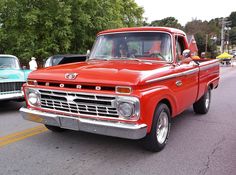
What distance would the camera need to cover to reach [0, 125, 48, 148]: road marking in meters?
5.00

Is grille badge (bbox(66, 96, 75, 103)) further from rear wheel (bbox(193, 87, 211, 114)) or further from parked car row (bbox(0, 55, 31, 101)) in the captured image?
rear wheel (bbox(193, 87, 211, 114))

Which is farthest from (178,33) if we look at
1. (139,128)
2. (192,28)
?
(192,28)

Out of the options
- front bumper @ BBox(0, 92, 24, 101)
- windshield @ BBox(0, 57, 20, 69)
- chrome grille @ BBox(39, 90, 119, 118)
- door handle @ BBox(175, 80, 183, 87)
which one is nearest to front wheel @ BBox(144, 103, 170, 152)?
door handle @ BBox(175, 80, 183, 87)

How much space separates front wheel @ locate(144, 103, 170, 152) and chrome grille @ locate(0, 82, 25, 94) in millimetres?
4495

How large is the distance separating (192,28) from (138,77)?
272 feet

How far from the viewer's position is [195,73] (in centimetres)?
589

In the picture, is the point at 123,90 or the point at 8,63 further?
the point at 8,63

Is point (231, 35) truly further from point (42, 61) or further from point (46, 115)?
point (46, 115)

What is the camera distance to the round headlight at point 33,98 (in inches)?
181

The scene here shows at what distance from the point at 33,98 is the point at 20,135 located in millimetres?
1117

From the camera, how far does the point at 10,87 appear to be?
7.39 metres

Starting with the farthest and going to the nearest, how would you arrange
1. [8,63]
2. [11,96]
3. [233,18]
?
[233,18]
[8,63]
[11,96]

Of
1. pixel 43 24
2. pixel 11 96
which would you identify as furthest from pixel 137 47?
pixel 43 24

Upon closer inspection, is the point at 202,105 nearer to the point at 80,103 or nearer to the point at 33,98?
the point at 80,103
